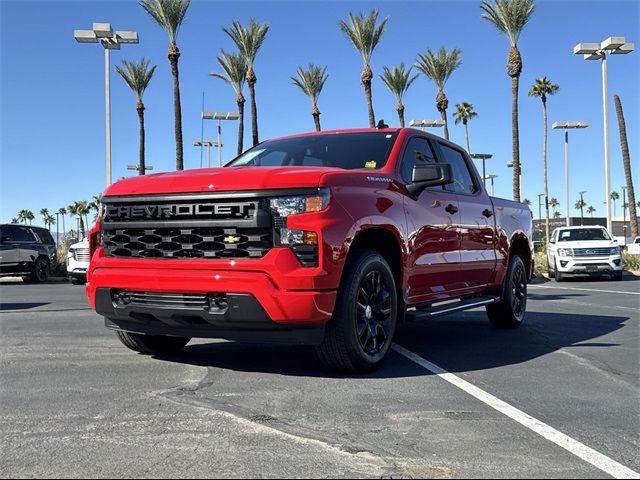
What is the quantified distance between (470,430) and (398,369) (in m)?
1.65

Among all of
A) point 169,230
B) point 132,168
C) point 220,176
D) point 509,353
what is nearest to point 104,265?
point 169,230

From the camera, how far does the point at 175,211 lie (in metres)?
4.71

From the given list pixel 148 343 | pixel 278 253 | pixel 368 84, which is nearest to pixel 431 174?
pixel 278 253

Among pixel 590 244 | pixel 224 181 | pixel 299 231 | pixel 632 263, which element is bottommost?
pixel 632 263

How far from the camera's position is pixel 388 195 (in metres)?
5.24

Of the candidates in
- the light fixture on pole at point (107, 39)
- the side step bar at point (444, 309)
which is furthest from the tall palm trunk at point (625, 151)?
the side step bar at point (444, 309)

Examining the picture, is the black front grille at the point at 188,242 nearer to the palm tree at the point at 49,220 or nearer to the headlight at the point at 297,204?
the headlight at the point at 297,204

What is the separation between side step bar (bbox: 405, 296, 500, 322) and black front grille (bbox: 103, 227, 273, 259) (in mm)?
1671

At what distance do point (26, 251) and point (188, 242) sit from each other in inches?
644

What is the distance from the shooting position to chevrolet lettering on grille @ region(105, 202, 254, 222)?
4535 mm

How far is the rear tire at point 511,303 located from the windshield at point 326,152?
283 cm

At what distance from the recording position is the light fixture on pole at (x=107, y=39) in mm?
19875

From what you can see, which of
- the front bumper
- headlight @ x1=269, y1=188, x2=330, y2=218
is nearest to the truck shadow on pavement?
headlight @ x1=269, y1=188, x2=330, y2=218

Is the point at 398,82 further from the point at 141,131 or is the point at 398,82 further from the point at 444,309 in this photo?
the point at 444,309
